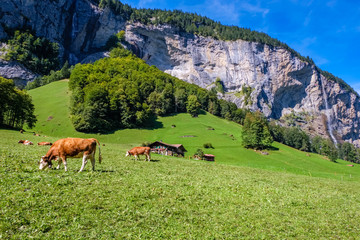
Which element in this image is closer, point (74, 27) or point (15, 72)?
point (15, 72)

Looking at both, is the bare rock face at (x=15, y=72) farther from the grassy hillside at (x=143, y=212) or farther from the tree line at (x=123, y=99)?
the grassy hillside at (x=143, y=212)

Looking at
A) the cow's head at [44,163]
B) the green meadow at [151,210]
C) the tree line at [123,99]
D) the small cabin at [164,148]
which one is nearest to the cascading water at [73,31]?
the tree line at [123,99]

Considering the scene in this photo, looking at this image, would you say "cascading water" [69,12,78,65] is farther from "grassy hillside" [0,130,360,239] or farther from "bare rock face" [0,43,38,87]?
"grassy hillside" [0,130,360,239]

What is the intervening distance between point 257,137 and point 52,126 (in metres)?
84.8

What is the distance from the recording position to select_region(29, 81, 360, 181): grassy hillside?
74.7 metres

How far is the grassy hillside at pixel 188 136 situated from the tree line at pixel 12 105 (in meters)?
9.92

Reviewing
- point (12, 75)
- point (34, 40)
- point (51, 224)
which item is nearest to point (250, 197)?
point (51, 224)

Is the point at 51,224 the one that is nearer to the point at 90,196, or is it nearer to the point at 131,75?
the point at 90,196

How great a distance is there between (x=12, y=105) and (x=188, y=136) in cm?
6188

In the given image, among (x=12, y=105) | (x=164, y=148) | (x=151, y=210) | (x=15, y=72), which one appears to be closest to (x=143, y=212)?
(x=151, y=210)

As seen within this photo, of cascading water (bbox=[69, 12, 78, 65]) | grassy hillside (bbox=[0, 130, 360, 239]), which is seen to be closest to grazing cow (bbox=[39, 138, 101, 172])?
grassy hillside (bbox=[0, 130, 360, 239])

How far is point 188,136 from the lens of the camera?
9281 centimetres

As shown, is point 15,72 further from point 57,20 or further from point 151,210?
point 151,210

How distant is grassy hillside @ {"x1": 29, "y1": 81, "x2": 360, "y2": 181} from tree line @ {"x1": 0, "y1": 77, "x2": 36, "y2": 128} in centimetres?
992
